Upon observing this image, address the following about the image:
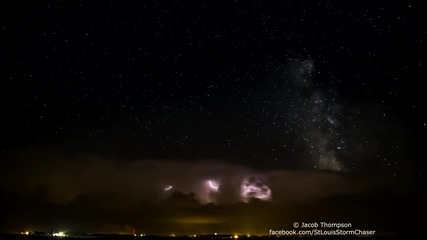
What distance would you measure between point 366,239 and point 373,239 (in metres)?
13.3

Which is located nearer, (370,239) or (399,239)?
(399,239)

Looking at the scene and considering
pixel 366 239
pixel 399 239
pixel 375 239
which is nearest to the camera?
pixel 399 239

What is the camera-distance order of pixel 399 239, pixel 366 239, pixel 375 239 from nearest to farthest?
pixel 399 239 → pixel 375 239 → pixel 366 239

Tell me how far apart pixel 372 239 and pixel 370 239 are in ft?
9.39

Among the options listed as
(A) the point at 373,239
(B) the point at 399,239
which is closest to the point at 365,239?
(A) the point at 373,239

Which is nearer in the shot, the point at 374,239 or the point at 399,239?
the point at 399,239

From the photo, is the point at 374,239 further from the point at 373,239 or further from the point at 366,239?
the point at 366,239

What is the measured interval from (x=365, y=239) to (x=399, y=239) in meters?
40.4

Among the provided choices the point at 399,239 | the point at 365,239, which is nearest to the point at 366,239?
the point at 365,239

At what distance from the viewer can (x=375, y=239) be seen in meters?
182

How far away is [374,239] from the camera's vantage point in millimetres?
182375

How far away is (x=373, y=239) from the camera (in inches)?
7210

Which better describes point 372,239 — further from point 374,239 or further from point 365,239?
point 365,239

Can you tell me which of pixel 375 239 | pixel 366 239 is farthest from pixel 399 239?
pixel 366 239
